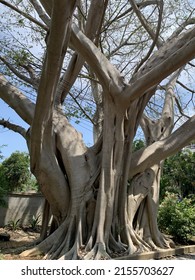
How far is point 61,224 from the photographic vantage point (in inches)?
230

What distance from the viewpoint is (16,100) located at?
626 centimetres

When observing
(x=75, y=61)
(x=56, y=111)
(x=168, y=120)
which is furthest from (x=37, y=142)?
(x=168, y=120)

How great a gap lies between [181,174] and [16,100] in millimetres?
9302

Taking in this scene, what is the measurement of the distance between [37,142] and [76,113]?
9.28 ft

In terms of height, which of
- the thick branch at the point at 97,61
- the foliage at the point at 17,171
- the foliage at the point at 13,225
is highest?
the thick branch at the point at 97,61

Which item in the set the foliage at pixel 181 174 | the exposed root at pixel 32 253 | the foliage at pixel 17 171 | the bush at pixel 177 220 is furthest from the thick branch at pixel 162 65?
the foliage at pixel 181 174

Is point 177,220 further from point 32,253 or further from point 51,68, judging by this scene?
point 51,68

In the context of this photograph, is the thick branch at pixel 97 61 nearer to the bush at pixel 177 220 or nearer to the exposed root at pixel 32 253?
the exposed root at pixel 32 253

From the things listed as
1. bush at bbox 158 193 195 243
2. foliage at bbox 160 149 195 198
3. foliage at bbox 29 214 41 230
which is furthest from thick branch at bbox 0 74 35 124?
foliage at bbox 160 149 195 198

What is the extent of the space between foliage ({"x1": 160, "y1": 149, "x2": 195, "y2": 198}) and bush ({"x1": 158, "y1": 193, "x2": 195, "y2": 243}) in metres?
4.96

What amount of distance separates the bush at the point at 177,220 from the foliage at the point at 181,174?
496 centimetres

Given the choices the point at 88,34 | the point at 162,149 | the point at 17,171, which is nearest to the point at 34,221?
the point at 17,171

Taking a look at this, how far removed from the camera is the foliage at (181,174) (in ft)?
44.9

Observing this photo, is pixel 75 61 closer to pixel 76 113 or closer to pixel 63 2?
pixel 76 113
